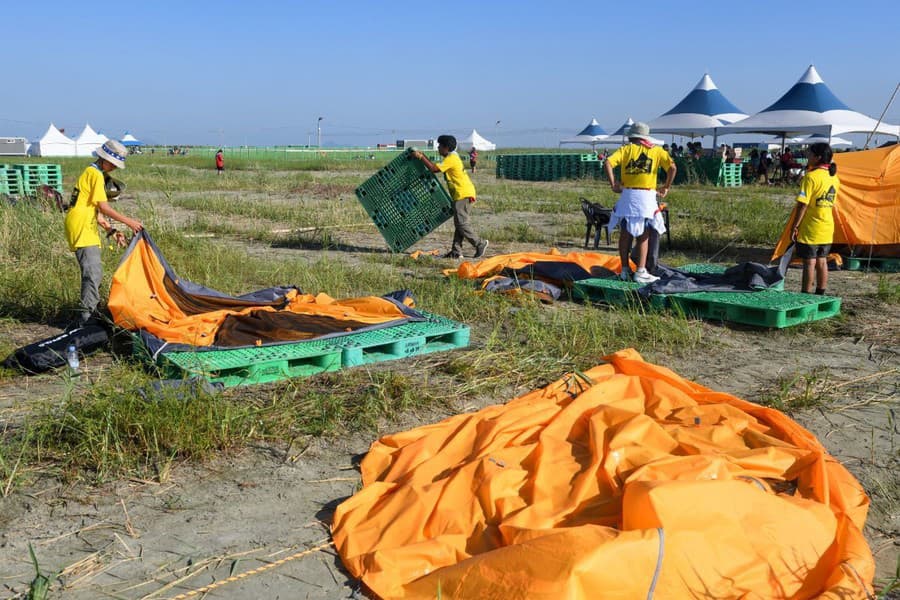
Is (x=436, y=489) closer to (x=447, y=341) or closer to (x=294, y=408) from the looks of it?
(x=294, y=408)

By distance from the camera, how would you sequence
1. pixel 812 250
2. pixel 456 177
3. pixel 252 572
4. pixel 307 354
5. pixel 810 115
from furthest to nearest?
pixel 810 115
pixel 456 177
pixel 812 250
pixel 307 354
pixel 252 572

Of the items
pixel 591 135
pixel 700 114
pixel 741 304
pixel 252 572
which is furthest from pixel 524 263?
pixel 591 135

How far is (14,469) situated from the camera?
3543 millimetres

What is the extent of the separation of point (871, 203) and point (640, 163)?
3881 millimetres

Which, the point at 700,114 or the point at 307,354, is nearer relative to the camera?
the point at 307,354

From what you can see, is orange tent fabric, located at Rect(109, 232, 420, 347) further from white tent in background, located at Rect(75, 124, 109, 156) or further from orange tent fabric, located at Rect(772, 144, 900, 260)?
white tent in background, located at Rect(75, 124, 109, 156)

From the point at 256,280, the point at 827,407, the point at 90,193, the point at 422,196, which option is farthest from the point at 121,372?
the point at 422,196

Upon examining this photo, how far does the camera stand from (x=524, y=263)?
8.54 m

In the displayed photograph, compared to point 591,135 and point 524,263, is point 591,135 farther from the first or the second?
point 524,263

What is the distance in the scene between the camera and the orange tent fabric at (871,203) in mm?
9477

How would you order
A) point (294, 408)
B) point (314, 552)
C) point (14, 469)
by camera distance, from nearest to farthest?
point (314, 552) < point (14, 469) < point (294, 408)

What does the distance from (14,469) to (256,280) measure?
505 centimetres

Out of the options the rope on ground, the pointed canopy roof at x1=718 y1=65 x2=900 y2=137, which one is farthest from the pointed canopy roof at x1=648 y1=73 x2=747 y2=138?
the rope on ground

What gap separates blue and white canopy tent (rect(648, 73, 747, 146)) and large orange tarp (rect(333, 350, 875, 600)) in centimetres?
2707
